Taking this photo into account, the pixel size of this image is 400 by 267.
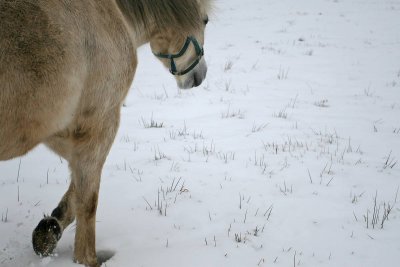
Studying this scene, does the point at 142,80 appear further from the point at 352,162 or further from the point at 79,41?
the point at 79,41

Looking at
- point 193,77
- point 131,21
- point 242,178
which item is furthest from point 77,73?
point 242,178

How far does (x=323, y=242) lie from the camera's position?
272 cm

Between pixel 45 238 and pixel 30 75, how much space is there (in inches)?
48.9

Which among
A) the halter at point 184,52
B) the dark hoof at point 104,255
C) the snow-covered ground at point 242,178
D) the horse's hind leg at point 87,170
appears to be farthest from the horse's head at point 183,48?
the dark hoof at point 104,255

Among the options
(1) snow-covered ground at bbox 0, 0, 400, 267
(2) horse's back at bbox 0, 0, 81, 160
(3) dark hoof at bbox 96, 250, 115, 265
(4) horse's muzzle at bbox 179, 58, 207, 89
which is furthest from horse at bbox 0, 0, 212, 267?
(1) snow-covered ground at bbox 0, 0, 400, 267

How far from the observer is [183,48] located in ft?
9.86

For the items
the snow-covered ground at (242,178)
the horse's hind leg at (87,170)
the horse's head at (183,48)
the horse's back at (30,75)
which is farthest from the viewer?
the horse's head at (183,48)

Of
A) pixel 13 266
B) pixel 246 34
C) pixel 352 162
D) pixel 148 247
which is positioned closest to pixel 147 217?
pixel 148 247

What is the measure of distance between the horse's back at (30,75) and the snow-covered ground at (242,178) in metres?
1.09

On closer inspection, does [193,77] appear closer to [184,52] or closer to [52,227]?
[184,52]

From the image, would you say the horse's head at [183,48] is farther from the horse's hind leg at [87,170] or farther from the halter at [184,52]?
the horse's hind leg at [87,170]

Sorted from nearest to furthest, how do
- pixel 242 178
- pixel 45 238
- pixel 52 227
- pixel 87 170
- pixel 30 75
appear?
pixel 30 75 → pixel 87 170 → pixel 45 238 → pixel 52 227 → pixel 242 178

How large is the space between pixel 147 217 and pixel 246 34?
33.6 ft

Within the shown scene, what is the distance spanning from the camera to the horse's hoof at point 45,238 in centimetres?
239
